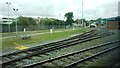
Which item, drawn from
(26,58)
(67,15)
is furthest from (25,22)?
(26,58)

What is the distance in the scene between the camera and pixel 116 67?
10.2 metres

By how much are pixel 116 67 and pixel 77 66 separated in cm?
179

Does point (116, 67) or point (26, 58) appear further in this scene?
point (26, 58)

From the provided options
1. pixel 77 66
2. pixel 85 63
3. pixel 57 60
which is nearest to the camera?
pixel 77 66

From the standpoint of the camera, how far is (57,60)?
41.2 ft

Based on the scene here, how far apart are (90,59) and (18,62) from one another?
3.93m

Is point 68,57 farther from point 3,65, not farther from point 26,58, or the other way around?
point 3,65

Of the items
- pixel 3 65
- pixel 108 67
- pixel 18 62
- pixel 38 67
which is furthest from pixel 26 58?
pixel 108 67

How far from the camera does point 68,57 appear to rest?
13.7 meters

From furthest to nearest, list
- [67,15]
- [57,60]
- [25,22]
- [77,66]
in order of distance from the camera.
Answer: [67,15] → [25,22] → [57,60] → [77,66]

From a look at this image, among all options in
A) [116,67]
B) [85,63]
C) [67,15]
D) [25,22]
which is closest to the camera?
[116,67]

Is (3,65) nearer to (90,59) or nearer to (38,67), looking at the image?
(38,67)

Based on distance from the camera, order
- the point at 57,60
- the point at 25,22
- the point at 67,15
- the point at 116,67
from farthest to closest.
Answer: the point at 67,15, the point at 25,22, the point at 57,60, the point at 116,67

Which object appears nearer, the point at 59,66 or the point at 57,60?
the point at 59,66
